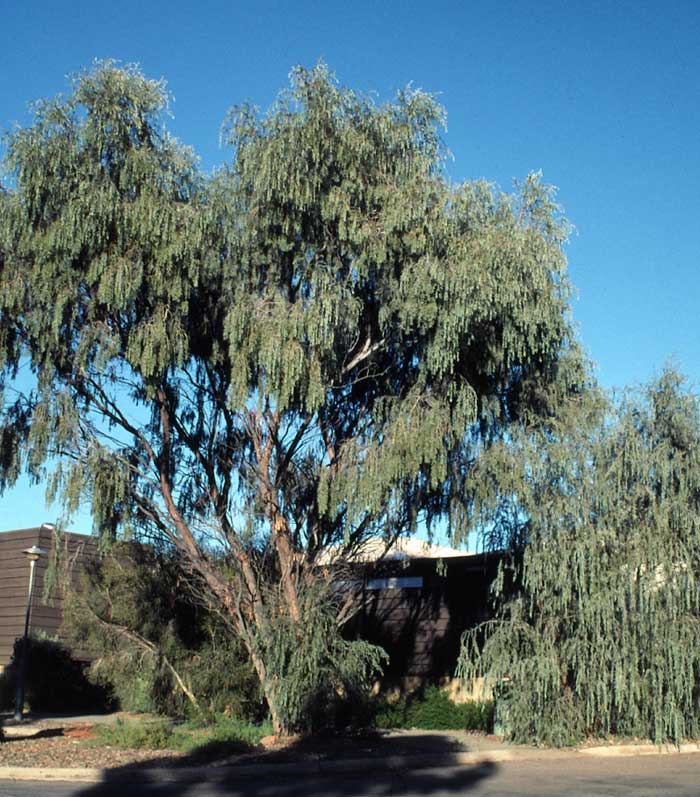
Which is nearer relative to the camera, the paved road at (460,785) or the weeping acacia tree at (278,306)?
the paved road at (460,785)

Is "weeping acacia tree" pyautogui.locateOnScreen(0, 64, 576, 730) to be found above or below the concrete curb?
above

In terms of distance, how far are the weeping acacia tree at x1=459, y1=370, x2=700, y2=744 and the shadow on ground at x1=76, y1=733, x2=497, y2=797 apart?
1946mm

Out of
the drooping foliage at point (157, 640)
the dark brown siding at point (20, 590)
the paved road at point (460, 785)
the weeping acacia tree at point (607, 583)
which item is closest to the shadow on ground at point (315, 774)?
the paved road at point (460, 785)

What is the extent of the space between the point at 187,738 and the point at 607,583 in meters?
7.63

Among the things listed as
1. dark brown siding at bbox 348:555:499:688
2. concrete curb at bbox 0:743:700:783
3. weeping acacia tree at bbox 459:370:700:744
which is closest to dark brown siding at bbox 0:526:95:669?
dark brown siding at bbox 348:555:499:688

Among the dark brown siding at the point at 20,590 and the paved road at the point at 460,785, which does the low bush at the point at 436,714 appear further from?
the dark brown siding at the point at 20,590

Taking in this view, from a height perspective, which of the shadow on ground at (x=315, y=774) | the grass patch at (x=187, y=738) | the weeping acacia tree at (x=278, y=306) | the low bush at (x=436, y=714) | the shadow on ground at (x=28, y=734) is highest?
the weeping acacia tree at (x=278, y=306)

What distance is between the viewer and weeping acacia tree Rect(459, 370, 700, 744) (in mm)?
15609

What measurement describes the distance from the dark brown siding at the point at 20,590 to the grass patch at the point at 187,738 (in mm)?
11340

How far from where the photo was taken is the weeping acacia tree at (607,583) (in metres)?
15.6

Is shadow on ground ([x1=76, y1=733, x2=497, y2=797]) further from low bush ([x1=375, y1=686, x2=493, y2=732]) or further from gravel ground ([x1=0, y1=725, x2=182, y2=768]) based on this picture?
low bush ([x1=375, y1=686, x2=493, y2=732])

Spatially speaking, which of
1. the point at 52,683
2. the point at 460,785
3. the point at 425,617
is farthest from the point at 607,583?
the point at 52,683

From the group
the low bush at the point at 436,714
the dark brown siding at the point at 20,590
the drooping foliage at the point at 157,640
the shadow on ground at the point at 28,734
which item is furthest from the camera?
the dark brown siding at the point at 20,590

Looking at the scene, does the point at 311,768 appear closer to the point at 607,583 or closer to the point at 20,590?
the point at 607,583
